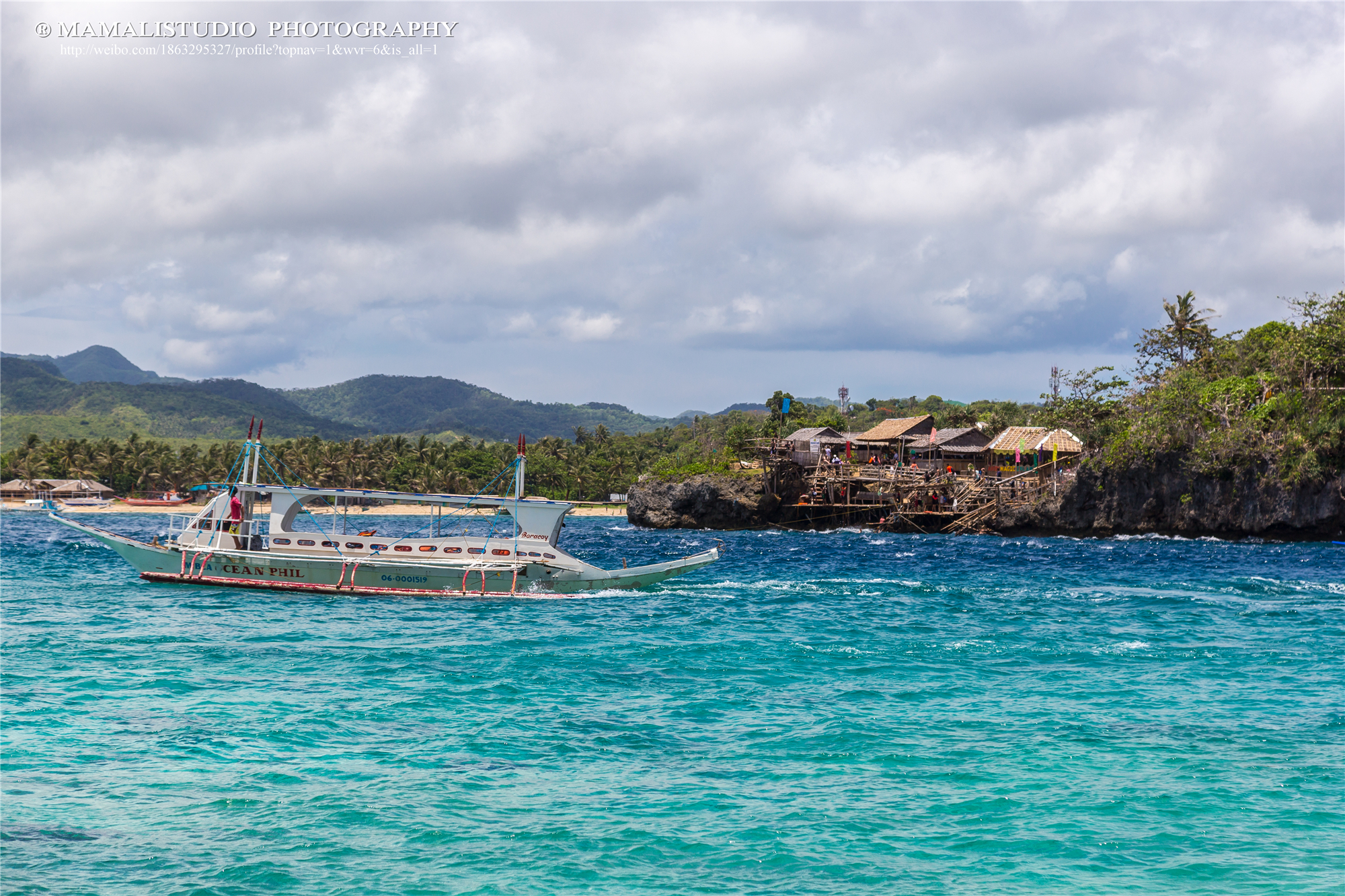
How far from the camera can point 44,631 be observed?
24.6m

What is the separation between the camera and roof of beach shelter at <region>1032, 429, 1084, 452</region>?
85.6m

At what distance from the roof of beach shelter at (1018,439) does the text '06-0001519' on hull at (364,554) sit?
6464cm

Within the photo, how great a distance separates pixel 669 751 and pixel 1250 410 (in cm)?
6058

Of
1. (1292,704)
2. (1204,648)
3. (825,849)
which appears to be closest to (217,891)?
(825,849)

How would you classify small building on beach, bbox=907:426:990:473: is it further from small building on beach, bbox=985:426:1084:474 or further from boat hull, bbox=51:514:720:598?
boat hull, bbox=51:514:720:598

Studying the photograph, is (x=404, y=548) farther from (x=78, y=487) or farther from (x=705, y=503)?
(x=78, y=487)

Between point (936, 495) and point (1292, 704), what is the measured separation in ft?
227

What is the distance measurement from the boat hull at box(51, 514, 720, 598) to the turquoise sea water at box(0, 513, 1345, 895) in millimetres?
2956

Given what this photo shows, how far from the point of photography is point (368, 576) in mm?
32188

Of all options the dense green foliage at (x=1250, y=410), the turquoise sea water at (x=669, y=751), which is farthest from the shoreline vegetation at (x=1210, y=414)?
the turquoise sea water at (x=669, y=751)

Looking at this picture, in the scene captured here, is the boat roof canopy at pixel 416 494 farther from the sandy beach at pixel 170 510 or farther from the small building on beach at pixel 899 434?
the sandy beach at pixel 170 510

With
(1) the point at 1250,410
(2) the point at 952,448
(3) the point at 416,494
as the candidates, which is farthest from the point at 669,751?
(2) the point at 952,448

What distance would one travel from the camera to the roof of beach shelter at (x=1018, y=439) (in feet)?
Result: 299

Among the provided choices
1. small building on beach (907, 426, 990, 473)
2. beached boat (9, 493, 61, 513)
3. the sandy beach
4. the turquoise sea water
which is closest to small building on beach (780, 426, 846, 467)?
small building on beach (907, 426, 990, 473)
